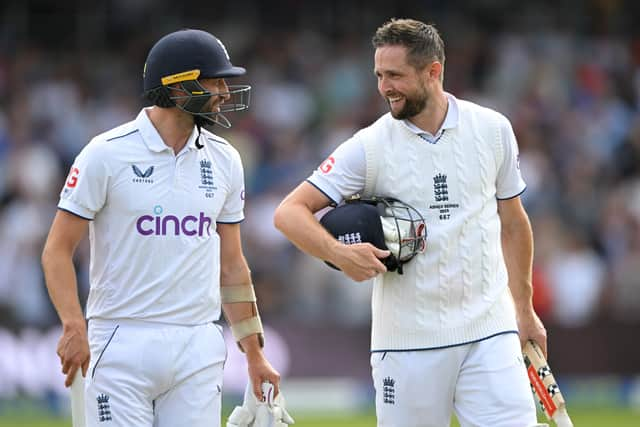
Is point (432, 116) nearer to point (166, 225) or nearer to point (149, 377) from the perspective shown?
point (166, 225)

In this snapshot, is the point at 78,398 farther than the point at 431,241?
No

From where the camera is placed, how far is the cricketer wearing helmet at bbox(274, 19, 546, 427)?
619cm

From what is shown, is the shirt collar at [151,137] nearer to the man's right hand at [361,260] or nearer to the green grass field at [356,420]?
the man's right hand at [361,260]

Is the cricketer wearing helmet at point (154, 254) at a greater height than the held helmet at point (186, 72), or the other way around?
the held helmet at point (186, 72)

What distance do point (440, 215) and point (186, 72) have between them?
1.36 m

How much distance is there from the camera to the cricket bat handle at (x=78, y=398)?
5.81m

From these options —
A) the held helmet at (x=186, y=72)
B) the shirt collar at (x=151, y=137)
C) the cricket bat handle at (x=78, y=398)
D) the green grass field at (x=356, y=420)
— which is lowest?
the green grass field at (x=356, y=420)

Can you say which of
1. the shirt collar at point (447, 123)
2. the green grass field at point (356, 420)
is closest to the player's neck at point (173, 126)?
the shirt collar at point (447, 123)

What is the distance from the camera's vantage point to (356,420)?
1265cm

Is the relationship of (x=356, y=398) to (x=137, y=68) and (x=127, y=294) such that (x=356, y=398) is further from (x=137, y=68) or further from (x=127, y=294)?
(x=127, y=294)

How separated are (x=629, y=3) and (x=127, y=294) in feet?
45.0

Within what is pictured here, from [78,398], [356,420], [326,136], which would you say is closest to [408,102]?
[78,398]

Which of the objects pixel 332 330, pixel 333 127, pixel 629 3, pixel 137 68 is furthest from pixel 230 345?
pixel 629 3

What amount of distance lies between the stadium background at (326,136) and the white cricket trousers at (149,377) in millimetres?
6596
